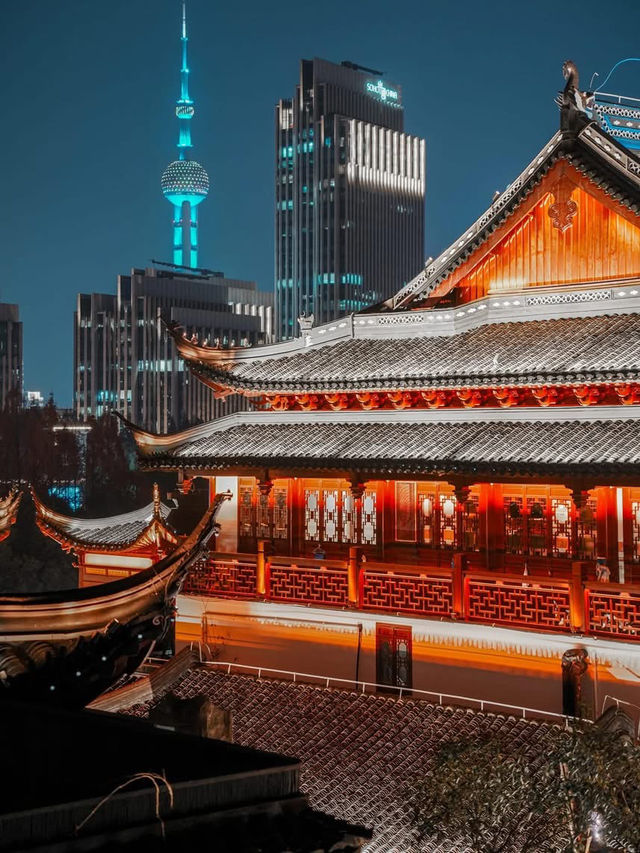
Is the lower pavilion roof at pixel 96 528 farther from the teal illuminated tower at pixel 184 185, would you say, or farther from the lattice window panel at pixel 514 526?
the teal illuminated tower at pixel 184 185

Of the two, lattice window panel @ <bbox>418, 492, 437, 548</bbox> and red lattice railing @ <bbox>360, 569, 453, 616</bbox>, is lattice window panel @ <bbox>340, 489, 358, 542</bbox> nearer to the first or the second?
lattice window panel @ <bbox>418, 492, 437, 548</bbox>

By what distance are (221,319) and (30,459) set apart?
54559mm

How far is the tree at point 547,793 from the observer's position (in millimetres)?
11352

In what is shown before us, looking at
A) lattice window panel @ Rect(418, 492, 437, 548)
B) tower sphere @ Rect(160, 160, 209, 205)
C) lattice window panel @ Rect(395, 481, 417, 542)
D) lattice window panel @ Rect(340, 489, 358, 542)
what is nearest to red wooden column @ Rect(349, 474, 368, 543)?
lattice window panel @ Rect(340, 489, 358, 542)

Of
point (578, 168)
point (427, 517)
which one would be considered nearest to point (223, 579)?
point (427, 517)

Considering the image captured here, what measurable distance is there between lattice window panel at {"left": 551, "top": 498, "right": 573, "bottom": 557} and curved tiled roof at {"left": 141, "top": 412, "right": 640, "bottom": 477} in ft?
5.15

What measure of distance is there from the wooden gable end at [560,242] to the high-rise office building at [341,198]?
3741 inches

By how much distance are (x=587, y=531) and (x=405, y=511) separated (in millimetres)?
3448

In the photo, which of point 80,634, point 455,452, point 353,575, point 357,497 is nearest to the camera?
point 80,634

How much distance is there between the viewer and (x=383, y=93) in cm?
12575

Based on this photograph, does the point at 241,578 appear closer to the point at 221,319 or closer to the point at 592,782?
the point at 592,782

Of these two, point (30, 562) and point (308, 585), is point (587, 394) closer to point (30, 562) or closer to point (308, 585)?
point (308, 585)

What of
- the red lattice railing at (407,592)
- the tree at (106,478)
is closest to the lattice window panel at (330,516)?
the red lattice railing at (407,592)

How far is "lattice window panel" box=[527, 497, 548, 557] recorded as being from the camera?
65.9 feet
